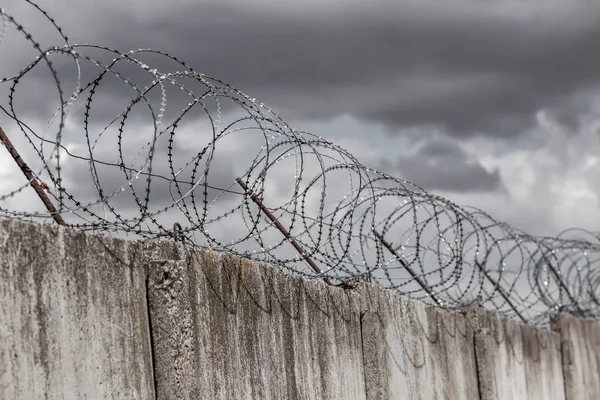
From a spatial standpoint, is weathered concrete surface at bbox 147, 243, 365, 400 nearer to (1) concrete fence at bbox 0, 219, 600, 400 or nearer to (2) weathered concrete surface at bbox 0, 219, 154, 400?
(1) concrete fence at bbox 0, 219, 600, 400

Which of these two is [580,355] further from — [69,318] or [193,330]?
[69,318]

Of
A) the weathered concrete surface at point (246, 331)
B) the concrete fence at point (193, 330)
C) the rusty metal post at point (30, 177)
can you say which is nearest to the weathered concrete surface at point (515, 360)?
the concrete fence at point (193, 330)

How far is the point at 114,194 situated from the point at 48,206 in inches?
12.2

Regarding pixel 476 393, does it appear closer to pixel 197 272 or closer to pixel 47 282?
pixel 197 272

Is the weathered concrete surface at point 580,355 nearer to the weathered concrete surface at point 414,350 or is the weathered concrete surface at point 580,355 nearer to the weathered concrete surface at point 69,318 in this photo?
the weathered concrete surface at point 414,350

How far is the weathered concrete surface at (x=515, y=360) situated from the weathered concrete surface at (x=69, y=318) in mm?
5244

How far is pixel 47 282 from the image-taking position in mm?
4707

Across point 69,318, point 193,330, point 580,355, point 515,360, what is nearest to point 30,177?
point 69,318

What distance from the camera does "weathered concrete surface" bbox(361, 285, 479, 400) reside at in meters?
7.85

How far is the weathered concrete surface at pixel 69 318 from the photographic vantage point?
4520 millimetres

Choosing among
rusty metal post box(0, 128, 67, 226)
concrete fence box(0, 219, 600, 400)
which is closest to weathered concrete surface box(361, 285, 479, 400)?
concrete fence box(0, 219, 600, 400)

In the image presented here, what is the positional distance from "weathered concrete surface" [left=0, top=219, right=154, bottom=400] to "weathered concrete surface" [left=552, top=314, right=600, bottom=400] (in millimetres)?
8299

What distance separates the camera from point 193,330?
5652mm

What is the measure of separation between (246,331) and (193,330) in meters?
0.63
